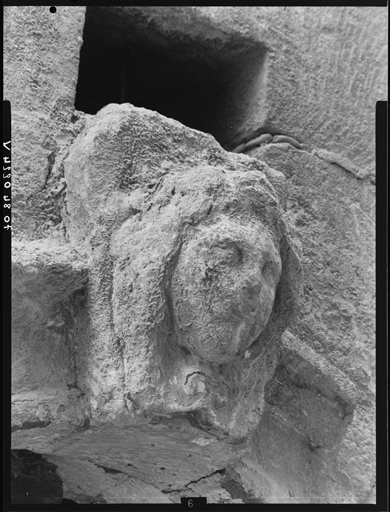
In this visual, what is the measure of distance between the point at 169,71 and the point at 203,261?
23.2 inches

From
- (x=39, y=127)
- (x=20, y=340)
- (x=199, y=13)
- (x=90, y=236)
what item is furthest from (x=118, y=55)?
(x=20, y=340)

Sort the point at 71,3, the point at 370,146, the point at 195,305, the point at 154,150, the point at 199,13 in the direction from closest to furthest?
the point at 195,305
the point at 154,150
the point at 71,3
the point at 199,13
the point at 370,146

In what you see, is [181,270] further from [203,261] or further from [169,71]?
[169,71]

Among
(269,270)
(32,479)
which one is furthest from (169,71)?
(32,479)

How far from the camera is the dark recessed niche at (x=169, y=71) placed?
5.93ft

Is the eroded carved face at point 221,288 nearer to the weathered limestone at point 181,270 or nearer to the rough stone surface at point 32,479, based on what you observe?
the weathered limestone at point 181,270

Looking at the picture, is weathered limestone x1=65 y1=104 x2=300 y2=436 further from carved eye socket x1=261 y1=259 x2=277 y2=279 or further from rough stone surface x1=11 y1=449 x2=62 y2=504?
rough stone surface x1=11 y1=449 x2=62 y2=504

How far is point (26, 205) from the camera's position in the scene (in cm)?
154

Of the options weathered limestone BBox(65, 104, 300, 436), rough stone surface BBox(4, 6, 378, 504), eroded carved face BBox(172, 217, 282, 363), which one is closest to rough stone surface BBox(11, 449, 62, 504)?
rough stone surface BBox(4, 6, 378, 504)

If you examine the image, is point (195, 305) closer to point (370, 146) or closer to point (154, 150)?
point (154, 150)

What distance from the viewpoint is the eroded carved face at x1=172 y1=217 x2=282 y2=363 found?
1.40m

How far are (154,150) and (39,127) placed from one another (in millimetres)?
185

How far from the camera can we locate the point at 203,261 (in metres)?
1.40

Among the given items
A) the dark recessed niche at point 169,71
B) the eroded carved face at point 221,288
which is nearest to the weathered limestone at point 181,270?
the eroded carved face at point 221,288
